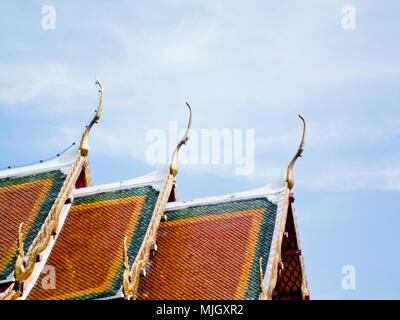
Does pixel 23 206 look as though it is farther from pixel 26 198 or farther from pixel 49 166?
pixel 49 166

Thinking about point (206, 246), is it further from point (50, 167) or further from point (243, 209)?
point (50, 167)

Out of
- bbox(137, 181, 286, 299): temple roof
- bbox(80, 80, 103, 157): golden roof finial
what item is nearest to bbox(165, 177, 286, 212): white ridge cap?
bbox(137, 181, 286, 299): temple roof

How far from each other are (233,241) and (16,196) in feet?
18.3

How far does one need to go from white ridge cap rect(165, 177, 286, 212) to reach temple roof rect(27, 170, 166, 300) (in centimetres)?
79

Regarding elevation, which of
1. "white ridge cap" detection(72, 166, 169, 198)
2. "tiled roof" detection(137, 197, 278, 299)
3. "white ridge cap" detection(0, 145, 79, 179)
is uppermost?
"white ridge cap" detection(0, 145, 79, 179)

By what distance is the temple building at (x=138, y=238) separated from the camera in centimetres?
2430

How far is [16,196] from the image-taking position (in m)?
26.9

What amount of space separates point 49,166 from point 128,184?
6.76ft

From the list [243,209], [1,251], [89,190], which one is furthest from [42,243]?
[243,209]

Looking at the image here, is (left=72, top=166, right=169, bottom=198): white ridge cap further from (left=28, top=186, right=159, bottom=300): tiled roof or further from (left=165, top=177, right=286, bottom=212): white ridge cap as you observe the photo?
(left=165, top=177, right=286, bottom=212): white ridge cap

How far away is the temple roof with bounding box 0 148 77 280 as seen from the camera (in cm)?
2508
